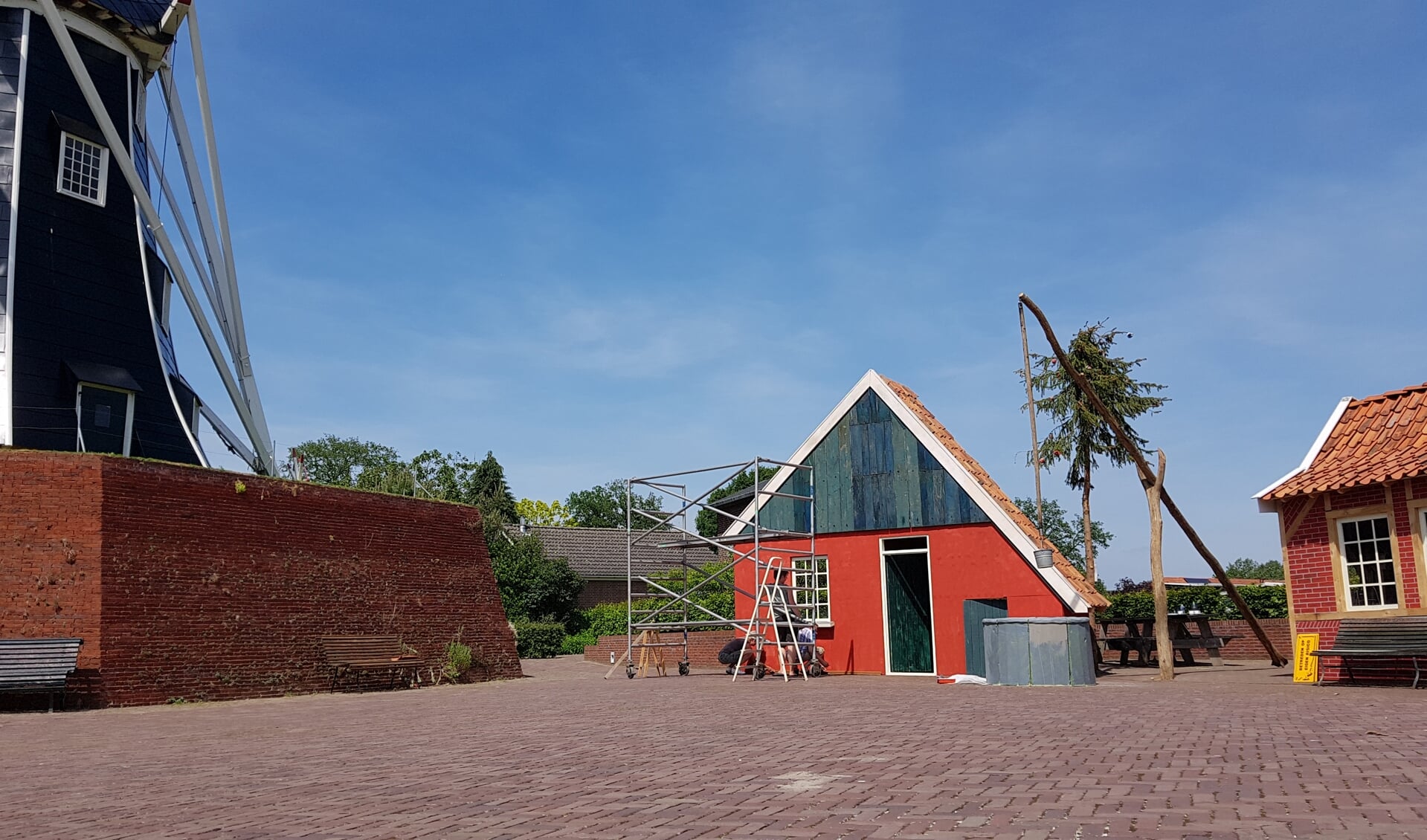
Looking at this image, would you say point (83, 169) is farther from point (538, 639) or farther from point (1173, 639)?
point (1173, 639)

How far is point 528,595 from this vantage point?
39094mm

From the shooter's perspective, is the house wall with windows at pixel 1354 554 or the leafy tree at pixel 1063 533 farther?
the leafy tree at pixel 1063 533

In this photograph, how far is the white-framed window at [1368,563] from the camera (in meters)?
14.3

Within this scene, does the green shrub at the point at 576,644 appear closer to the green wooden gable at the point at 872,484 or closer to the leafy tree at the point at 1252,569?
the green wooden gable at the point at 872,484

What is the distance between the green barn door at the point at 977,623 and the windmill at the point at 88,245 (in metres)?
15.7

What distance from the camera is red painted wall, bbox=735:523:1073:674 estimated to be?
18.7 meters

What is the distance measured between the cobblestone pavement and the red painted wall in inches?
233

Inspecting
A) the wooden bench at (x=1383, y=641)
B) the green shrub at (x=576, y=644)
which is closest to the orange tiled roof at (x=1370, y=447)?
the wooden bench at (x=1383, y=641)

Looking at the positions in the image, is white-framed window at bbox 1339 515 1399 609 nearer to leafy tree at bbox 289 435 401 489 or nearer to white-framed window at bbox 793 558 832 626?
white-framed window at bbox 793 558 832 626

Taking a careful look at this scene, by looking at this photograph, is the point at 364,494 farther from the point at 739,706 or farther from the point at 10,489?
the point at 739,706

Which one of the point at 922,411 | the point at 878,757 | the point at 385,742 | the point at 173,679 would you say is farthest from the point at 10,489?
the point at 922,411

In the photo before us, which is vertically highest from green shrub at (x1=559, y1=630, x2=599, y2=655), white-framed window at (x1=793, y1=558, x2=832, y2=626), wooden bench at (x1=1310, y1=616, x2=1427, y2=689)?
white-framed window at (x1=793, y1=558, x2=832, y2=626)

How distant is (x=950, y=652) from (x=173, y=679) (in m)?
12.8

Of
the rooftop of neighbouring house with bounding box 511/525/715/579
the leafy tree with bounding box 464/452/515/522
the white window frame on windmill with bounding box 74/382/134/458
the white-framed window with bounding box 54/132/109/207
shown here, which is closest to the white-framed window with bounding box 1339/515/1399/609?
the white window frame on windmill with bounding box 74/382/134/458
